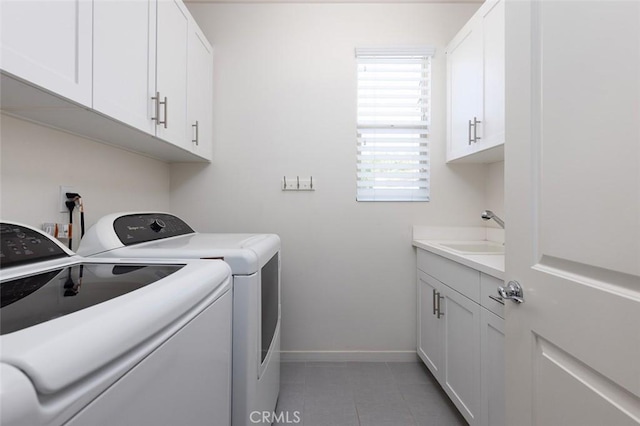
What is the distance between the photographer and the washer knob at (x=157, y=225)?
1497 mm

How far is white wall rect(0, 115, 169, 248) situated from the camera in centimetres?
111

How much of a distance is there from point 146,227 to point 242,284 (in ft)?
2.32

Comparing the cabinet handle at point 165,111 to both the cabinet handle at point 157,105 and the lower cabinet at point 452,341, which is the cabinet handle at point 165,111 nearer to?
the cabinet handle at point 157,105

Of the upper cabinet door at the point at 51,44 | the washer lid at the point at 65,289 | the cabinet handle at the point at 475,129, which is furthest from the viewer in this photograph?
the cabinet handle at the point at 475,129

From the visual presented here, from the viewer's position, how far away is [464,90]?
6.23ft

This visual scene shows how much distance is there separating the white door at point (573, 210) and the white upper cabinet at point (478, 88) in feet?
2.40

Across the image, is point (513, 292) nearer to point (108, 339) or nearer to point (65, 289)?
point (108, 339)

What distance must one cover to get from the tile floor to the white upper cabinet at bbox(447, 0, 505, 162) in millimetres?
1483

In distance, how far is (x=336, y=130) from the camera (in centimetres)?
221

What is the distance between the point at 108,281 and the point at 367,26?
7.55 feet

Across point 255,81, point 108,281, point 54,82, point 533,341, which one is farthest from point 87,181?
point 533,341

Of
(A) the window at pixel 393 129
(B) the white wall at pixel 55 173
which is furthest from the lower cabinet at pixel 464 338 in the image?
(B) the white wall at pixel 55 173

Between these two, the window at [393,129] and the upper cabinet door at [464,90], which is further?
the window at [393,129]

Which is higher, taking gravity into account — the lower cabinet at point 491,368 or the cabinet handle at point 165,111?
the cabinet handle at point 165,111
